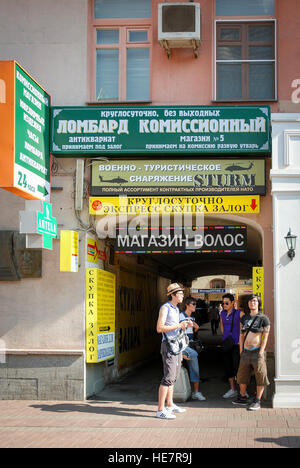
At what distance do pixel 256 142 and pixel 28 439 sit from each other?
6156mm

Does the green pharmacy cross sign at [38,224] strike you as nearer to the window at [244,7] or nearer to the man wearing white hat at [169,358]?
the man wearing white hat at [169,358]

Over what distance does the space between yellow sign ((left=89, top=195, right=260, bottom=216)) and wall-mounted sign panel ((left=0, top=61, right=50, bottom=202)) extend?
1044 mm

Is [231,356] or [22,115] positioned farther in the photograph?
[231,356]

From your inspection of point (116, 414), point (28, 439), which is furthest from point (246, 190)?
point (28, 439)

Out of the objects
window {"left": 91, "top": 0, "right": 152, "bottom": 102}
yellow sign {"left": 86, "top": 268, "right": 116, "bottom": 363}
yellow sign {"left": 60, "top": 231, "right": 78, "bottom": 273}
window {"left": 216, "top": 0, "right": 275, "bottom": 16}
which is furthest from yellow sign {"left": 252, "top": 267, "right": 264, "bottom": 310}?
window {"left": 216, "top": 0, "right": 275, "bottom": 16}

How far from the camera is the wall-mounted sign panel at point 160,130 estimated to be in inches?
430

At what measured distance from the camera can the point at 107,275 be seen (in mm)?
A: 11898

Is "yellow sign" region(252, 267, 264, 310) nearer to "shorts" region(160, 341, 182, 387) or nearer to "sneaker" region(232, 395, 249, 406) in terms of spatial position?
"sneaker" region(232, 395, 249, 406)

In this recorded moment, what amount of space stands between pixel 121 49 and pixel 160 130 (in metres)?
1.93

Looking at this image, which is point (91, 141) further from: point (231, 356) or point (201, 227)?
point (231, 356)

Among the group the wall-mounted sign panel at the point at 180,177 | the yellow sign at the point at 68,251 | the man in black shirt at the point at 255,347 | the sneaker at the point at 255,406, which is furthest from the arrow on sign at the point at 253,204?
the sneaker at the point at 255,406

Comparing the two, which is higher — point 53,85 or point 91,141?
point 53,85

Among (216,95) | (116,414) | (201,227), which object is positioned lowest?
(116,414)

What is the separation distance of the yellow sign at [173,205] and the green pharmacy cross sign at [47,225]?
868 millimetres
